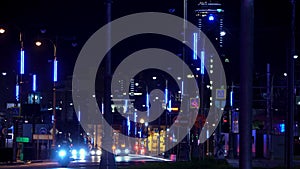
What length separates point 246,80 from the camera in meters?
10.7

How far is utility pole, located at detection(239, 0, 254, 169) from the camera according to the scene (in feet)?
34.9

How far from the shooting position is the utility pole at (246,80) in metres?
10.6

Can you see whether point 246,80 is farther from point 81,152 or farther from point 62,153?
point 81,152

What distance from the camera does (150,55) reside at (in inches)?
2297

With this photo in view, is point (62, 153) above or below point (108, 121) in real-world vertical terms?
below

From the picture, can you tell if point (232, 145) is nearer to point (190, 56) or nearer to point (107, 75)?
point (190, 56)

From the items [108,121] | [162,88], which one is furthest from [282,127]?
[108,121]

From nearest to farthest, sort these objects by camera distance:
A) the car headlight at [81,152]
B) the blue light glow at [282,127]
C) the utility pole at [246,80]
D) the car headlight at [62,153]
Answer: the utility pole at [246,80]
the car headlight at [62,153]
the car headlight at [81,152]
the blue light glow at [282,127]

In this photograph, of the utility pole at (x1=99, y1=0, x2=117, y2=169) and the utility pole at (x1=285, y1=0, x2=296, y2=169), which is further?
the utility pole at (x1=285, y1=0, x2=296, y2=169)

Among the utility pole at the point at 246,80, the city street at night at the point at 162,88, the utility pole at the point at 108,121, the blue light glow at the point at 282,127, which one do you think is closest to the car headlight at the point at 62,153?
the city street at night at the point at 162,88

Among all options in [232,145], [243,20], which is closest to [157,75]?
[232,145]

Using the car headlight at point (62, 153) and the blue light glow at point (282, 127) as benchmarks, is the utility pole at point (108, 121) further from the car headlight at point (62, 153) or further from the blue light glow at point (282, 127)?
the blue light glow at point (282, 127)

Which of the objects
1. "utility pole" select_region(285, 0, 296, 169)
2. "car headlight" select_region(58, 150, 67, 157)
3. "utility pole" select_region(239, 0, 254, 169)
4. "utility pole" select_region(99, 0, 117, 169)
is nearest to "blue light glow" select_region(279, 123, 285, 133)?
"car headlight" select_region(58, 150, 67, 157)

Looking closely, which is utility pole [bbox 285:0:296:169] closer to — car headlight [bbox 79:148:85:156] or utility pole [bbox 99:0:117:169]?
utility pole [bbox 99:0:117:169]
